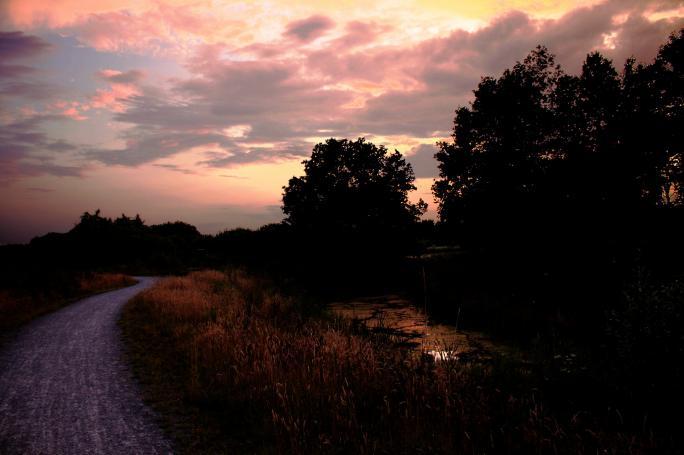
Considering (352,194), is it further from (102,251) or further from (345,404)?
(102,251)

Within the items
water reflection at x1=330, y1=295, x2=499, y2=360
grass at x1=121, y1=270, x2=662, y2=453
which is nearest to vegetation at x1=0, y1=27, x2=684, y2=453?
grass at x1=121, y1=270, x2=662, y2=453

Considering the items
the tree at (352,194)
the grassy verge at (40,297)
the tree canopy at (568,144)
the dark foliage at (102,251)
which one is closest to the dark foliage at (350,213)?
the tree at (352,194)

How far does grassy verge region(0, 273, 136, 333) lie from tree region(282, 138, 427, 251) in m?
13.0

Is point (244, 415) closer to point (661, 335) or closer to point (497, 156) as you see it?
point (661, 335)

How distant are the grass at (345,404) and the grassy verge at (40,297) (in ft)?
25.6

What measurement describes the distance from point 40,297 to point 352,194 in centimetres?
1898

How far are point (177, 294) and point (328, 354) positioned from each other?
10.1 m

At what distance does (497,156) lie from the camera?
21.6 meters

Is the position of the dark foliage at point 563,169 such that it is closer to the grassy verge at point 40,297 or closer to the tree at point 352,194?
the tree at point 352,194

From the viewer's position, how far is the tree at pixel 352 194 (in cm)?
2769

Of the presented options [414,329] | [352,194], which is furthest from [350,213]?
[414,329]

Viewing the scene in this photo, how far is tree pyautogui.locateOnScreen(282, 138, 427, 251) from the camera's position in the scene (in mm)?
27688

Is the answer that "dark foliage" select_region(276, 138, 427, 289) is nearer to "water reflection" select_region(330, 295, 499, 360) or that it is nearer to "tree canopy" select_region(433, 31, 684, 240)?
"tree canopy" select_region(433, 31, 684, 240)

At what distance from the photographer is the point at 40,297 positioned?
15781 millimetres
